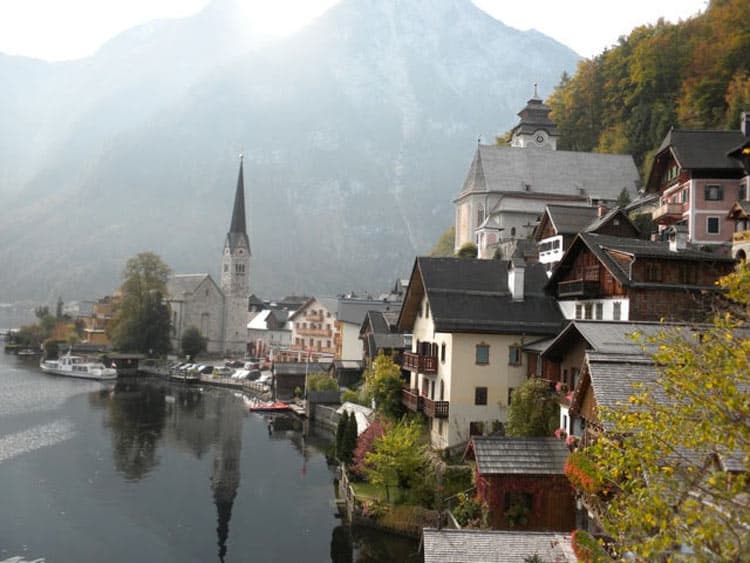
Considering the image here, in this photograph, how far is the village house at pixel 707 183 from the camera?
43719 millimetres

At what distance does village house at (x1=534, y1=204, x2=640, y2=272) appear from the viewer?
42.6 metres

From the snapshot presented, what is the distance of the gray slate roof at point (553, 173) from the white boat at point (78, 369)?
1964 inches

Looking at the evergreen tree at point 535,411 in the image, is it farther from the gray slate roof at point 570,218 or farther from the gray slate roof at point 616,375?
the gray slate roof at point 570,218

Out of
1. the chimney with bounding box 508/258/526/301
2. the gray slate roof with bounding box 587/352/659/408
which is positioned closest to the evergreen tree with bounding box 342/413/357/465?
the chimney with bounding box 508/258/526/301

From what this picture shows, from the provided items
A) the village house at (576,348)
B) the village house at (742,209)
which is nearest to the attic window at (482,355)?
the village house at (576,348)

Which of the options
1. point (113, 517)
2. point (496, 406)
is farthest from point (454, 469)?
point (113, 517)

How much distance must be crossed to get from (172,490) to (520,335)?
19713 millimetres

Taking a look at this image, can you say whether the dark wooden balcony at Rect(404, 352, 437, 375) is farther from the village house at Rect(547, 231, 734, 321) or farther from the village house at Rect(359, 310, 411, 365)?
the village house at Rect(359, 310, 411, 365)

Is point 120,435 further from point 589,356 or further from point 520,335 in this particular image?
point 589,356

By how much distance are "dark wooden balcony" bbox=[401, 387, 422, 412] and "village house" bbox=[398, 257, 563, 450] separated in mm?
56

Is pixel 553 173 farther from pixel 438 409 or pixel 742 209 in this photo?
pixel 438 409

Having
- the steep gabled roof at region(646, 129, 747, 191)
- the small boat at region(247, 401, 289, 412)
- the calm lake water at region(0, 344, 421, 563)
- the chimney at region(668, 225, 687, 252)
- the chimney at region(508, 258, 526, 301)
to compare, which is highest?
the steep gabled roof at region(646, 129, 747, 191)

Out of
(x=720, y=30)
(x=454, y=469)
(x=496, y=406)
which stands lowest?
(x=454, y=469)

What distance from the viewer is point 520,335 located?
34688 millimetres
